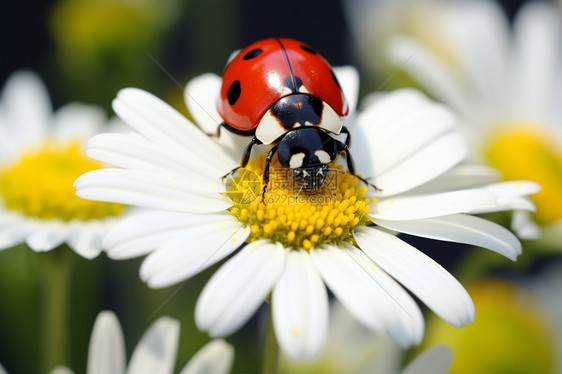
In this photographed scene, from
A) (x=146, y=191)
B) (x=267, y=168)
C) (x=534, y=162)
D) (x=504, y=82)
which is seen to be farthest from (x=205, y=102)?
(x=504, y=82)

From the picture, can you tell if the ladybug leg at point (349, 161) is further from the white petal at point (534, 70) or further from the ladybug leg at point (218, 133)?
the white petal at point (534, 70)

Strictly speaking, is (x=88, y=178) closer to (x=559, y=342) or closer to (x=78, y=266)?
(x=78, y=266)

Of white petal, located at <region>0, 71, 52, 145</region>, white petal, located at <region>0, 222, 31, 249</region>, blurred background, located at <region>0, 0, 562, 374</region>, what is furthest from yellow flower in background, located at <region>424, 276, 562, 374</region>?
white petal, located at <region>0, 71, 52, 145</region>

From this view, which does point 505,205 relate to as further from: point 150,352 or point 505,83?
point 505,83

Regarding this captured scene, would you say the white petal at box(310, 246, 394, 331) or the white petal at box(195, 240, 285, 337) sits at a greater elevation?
the white petal at box(195, 240, 285, 337)

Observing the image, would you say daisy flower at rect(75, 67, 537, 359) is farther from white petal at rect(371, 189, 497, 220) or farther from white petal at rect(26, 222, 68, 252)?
white petal at rect(26, 222, 68, 252)

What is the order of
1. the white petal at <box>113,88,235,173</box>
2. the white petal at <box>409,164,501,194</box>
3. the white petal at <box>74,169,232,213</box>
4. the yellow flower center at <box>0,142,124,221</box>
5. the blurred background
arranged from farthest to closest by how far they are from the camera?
the blurred background < the yellow flower center at <box>0,142,124,221</box> < the white petal at <box>409,164,501,194</box> < the white petal at <box>113,88,235,173</box> < the white petal at <box>74,169,232,213</box>

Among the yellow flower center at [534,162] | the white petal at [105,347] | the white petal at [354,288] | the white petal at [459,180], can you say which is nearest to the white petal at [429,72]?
→ the yellow flower center at [534,162]

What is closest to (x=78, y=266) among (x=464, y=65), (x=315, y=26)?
(x=464, y=65)
